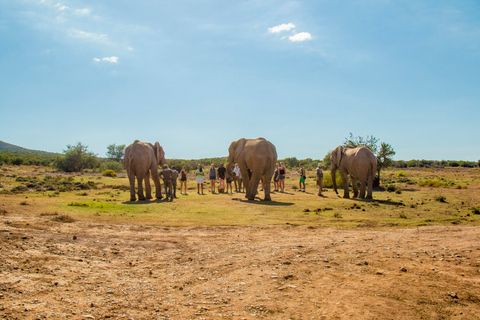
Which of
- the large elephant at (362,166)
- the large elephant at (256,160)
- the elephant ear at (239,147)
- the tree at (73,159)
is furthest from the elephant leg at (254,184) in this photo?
the tree at (73,159)

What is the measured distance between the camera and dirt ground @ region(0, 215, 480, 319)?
439cm

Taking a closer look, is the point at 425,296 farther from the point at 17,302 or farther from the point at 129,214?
the point at 129,214

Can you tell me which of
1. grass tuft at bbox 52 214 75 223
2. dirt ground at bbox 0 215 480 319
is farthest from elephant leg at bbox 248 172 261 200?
grass tuft at bbox 52 214 75 223

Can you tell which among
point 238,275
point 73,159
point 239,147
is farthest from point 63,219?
point 73,159

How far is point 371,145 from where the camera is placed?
96.4 ft

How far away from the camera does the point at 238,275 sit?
5.65m

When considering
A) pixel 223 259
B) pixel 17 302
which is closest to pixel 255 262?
pixel 223 259

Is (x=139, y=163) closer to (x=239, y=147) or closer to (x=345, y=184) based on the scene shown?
(x=239, y=147)

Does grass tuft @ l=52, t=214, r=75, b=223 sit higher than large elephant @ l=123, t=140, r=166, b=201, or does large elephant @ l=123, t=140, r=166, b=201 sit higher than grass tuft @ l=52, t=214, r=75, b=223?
large elephant @ l=123, t=140, r=166, b=201

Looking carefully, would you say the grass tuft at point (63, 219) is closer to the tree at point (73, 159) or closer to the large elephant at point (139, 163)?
the large elephant at point (139, 163)

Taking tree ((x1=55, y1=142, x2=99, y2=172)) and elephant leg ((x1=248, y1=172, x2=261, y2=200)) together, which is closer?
elephant leg ((x1=248, y1=172, x2=261, y2=200))

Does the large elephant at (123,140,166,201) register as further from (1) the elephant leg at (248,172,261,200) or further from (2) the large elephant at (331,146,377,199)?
(2) the large elephant at (331,146,377,199)

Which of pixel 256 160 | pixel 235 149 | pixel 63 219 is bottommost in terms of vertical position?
pixel 63 219

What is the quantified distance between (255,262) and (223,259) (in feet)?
2.23
